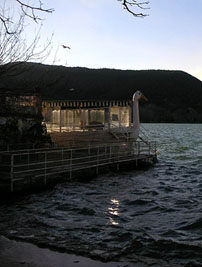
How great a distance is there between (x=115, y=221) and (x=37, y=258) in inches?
157

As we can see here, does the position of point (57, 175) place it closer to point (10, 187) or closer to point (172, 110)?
point (10, 187)

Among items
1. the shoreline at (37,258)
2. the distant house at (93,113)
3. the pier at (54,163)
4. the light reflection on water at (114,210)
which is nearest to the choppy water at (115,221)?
the light reflection on water at (114,210)

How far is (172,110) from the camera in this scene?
17988 centimetres

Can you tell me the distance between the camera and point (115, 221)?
10727 millimetres

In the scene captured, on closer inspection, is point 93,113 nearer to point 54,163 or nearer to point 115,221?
point 54,163

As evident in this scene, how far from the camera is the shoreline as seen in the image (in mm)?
6754

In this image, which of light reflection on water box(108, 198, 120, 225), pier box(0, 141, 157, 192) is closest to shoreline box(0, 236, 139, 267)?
light reflection on water box(108, 198, 120, 225)

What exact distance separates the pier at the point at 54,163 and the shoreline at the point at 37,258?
18.2ft

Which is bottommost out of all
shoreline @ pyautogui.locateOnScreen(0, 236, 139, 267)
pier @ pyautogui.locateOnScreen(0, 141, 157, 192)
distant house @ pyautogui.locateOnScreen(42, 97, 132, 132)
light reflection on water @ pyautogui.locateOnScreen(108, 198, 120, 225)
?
light reflection on water @ pyautogui.locateOnScreen(108, 198, 120, 225)

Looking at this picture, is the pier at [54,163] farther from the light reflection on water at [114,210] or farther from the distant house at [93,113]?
the distant house at [93,113]

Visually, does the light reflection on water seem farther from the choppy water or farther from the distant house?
the distant house

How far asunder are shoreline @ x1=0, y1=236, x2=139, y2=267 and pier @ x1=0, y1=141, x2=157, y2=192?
5554 mm

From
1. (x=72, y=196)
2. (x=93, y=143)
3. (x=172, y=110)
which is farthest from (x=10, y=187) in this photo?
(x=172, y=110)

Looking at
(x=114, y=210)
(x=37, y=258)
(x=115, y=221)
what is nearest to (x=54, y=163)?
(x=114, y=210)
